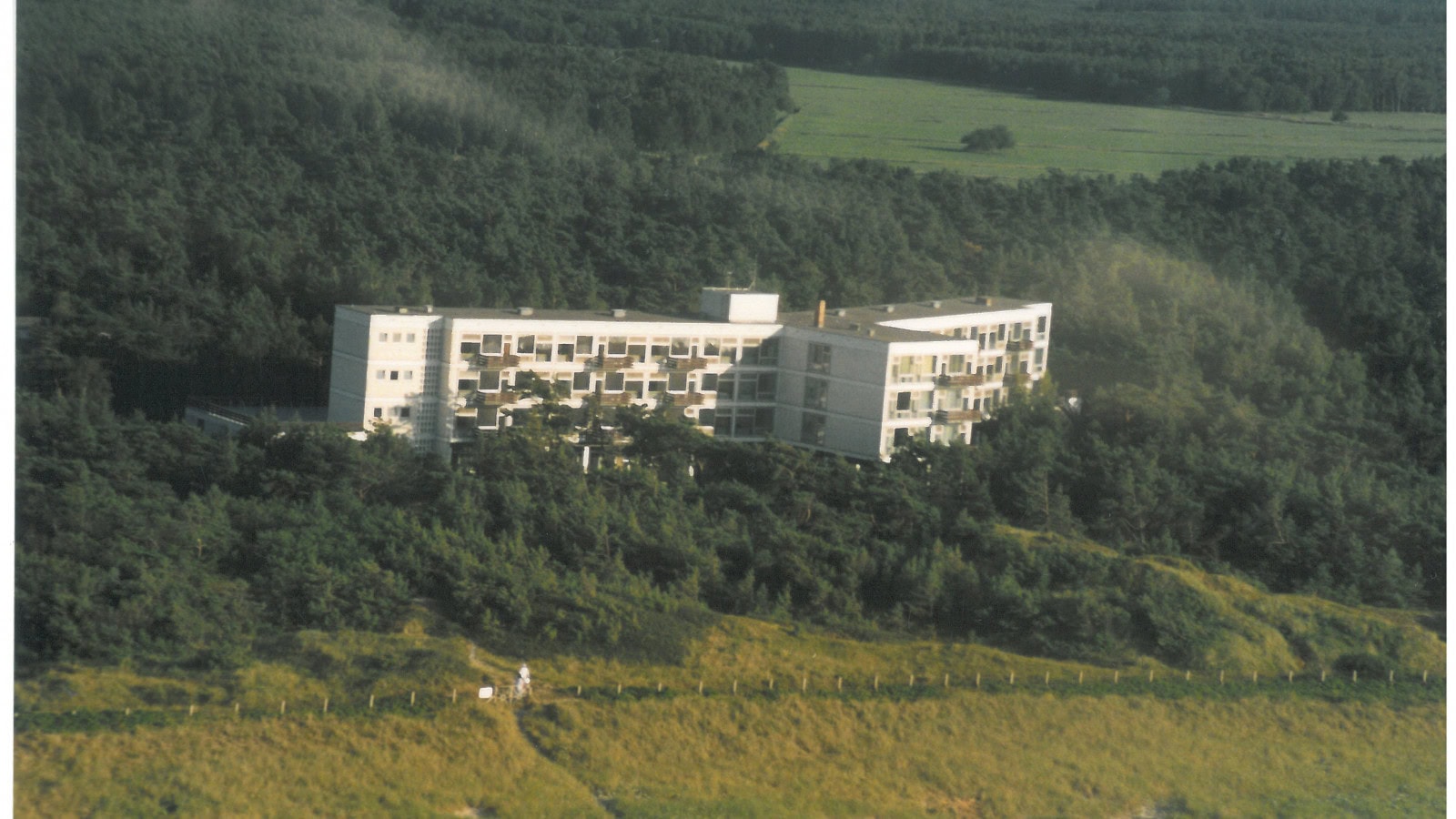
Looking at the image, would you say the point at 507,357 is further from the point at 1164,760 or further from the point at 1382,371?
the point at 1382,371

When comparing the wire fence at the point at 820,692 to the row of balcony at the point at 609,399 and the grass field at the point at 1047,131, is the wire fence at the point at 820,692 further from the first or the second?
the grass field at the point at 1047,131

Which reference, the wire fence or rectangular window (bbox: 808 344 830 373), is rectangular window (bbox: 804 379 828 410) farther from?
A: the wire fence

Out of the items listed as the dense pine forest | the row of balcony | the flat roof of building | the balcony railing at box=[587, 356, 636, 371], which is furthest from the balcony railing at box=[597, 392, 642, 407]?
the dense pine forest

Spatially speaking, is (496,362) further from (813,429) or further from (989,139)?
(989,139)

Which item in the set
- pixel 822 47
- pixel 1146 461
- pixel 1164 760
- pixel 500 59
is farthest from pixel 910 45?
pixel 1164 760

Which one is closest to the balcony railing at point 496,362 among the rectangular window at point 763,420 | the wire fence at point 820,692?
the rectangular window at point 763,420

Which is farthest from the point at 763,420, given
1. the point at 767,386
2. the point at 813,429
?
the point at 813,429
